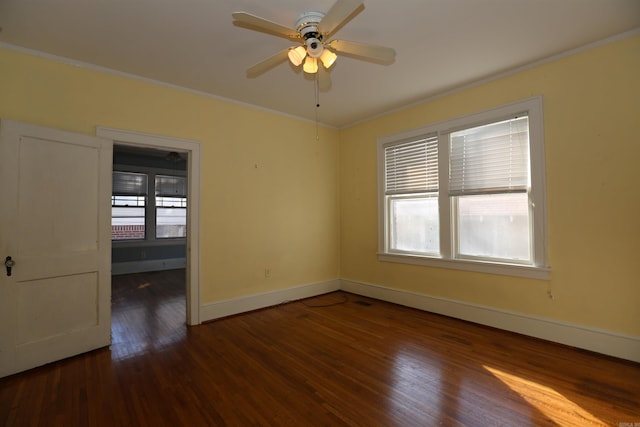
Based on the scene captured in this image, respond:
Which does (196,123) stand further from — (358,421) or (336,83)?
(358,421)

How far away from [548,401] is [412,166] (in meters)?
2.94

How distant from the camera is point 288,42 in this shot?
8.84ft

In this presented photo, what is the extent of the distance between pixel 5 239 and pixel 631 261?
5.35 m

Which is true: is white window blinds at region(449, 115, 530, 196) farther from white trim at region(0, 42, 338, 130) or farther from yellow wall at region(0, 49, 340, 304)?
white trim at region(0, 42, 338, 130)

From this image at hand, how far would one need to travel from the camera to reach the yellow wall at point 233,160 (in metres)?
2.79

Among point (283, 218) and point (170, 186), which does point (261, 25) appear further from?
point (170, 186)

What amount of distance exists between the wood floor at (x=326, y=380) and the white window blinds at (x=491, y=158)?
165 cm

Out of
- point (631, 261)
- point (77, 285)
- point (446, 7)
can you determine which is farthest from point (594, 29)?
point (77, 285)

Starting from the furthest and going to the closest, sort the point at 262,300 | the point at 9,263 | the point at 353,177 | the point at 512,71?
the point at 353,177 → the point at 262,300 → the point at 512,71 → the point at 9,263

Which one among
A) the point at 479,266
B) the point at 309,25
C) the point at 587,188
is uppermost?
the point at 309,25

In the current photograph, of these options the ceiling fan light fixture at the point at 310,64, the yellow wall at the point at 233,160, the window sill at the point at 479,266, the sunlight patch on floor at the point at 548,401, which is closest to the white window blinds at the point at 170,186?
the yellow wall at the point at 233,160

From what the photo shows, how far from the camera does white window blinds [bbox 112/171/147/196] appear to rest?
668 centimetres

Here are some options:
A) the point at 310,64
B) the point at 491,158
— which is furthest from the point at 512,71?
the point at 310,64

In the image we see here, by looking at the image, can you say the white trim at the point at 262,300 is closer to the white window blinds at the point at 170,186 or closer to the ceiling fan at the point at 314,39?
the ceiling fan at the point at 314,39
